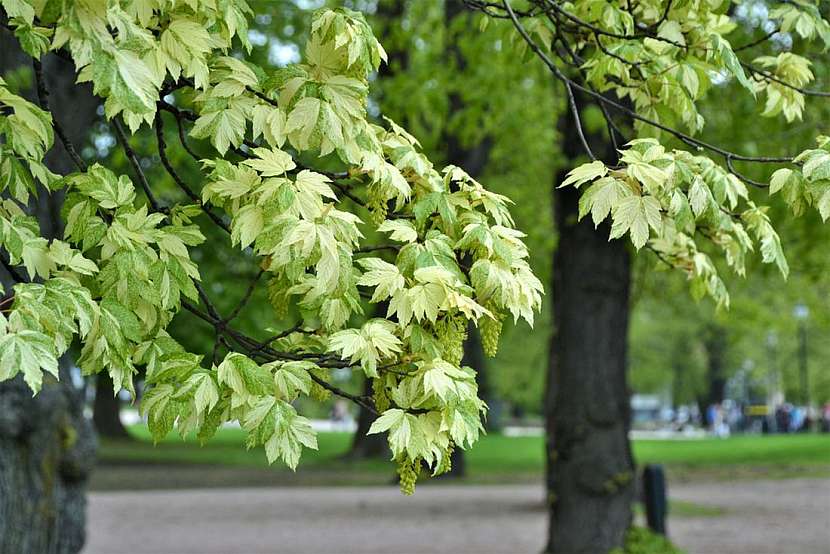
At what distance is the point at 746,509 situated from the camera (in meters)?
18.2

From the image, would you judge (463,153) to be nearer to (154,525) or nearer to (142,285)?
(154,525)

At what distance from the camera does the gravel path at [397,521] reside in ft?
46.2

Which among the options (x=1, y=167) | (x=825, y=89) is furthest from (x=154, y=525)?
(x=1, y=167)

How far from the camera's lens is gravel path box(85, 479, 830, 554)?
14086mm

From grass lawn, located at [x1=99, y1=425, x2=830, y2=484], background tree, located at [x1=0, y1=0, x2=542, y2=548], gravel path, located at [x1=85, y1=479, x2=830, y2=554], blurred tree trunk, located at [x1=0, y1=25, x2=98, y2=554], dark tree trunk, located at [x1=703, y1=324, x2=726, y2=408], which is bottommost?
gravel path, located at [x1=85, y1=479, x2=830, y2=554]

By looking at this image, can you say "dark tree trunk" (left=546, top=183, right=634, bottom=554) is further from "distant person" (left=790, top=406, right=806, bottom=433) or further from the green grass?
"distant person" (left=790, top=406, right=806, bottom=433)

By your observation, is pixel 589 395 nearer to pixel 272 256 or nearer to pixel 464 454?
pixel 272 256

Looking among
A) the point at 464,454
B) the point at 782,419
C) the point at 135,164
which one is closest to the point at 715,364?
the point at 782,419

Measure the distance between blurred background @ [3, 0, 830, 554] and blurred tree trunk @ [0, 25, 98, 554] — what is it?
3.81 ft

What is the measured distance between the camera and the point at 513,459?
107 feet

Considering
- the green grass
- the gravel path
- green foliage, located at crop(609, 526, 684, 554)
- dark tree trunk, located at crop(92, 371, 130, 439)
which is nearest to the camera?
green foliage, located at crop(609, 526, 684, 554)

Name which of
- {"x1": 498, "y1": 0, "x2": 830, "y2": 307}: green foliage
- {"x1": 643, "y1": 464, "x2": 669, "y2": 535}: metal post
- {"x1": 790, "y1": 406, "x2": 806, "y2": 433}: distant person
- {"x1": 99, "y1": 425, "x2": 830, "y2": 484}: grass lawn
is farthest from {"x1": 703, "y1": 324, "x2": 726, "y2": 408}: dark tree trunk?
{"x1": 498, "y1": 0, "x2": 830, "y2": 307}: green foliage

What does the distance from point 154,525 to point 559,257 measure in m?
8.66

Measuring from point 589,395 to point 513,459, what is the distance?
2212cm
